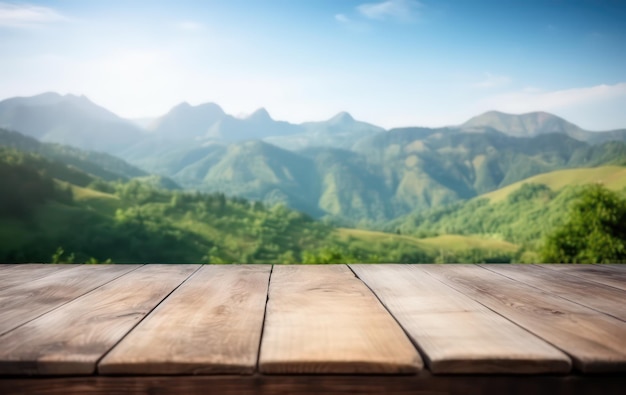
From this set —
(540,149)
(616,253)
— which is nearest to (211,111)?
(540,149)

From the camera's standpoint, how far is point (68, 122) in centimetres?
7812

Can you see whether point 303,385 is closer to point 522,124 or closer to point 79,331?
point 79,331

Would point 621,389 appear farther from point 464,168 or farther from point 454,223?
point 464,168

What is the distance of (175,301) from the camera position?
1.14m

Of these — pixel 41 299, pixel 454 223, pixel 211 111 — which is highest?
pixel 211 111

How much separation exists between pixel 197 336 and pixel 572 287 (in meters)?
1.10

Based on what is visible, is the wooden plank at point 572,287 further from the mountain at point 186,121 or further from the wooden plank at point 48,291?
the mountain at point 186,121

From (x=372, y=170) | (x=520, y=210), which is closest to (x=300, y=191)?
(x=372, y=170)

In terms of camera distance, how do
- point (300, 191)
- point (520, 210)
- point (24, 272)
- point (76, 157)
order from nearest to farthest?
point (24, 272) → point (76, 157) → point (520, 210) → point (300, 191)

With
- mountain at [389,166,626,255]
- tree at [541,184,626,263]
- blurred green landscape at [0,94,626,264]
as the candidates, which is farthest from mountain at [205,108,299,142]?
tree at [541,184,626,263]

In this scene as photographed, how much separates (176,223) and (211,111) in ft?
272

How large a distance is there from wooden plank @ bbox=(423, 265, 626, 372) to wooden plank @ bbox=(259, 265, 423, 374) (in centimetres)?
27

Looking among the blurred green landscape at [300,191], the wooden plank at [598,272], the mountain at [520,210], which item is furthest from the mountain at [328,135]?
the wooden plank at [598,272]

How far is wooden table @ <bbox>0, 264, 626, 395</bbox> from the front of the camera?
71 cm
